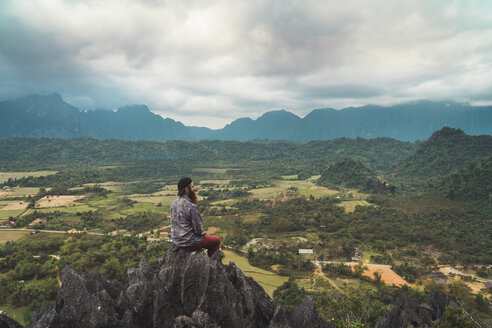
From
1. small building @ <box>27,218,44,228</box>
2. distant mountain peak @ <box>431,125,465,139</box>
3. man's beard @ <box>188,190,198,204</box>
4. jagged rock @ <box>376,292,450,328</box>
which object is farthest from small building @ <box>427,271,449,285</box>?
distant mountain peak @ <box>431,125,465,139</box>

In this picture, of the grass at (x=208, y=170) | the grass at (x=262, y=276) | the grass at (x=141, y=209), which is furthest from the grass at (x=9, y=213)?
the grass at (x=208, y=170)

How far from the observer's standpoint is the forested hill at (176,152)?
15250 cm

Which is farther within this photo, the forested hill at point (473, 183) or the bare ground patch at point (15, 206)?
the bare ground patch at point (15, 206)

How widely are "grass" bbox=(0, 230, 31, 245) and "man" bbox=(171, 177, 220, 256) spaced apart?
163 feet

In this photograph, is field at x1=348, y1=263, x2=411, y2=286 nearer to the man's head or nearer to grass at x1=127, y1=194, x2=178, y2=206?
the man's head

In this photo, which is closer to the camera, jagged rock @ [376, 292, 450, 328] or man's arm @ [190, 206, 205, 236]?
man's arm @ [190, 206, 205, 236]

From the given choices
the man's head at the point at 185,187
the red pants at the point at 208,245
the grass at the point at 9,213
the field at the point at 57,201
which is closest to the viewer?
the man's head at the point at 185,187

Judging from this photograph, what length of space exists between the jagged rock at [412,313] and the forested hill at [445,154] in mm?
102027

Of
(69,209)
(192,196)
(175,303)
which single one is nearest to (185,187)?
(192,196)

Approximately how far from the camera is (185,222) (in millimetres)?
6773

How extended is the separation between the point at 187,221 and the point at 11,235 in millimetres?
55259

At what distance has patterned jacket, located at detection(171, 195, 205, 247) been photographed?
6707 millimetres

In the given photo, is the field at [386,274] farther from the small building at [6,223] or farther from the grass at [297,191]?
the small building at [6,223]

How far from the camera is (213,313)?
6.72m
